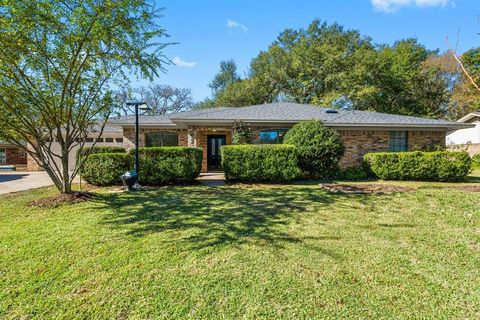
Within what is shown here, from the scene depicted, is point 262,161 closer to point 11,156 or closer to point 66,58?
point 66,58

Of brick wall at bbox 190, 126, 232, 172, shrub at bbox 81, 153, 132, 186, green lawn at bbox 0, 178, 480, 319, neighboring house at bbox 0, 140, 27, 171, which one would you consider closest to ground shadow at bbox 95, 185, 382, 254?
green lawn at bbox 0, 178, 480, 319

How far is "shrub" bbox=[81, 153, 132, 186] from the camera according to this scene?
354 inches

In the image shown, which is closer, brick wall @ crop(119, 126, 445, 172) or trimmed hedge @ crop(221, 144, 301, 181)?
trimmed hedge @ crop(221, 144, 301, 181)

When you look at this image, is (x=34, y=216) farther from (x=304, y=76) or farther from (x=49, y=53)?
(x=304, y=76)

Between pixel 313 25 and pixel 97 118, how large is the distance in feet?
93.4

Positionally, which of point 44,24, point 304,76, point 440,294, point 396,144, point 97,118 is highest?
point 304,76

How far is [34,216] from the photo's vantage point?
5297 millimetres

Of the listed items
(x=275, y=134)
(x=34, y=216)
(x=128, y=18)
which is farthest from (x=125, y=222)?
(x=275, y=134)

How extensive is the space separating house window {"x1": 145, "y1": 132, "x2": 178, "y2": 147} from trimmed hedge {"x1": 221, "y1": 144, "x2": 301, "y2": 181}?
227 inches

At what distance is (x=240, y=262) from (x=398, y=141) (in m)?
12.5

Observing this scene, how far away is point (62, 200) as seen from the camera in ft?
21.1

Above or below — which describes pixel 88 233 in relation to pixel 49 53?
below

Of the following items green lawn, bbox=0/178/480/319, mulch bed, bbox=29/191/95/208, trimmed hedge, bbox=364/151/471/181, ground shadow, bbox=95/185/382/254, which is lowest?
green lawn, bbox=0/178/480/319

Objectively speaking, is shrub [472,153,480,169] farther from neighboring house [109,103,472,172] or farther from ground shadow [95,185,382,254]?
ground shadow [95,185,382,254]
